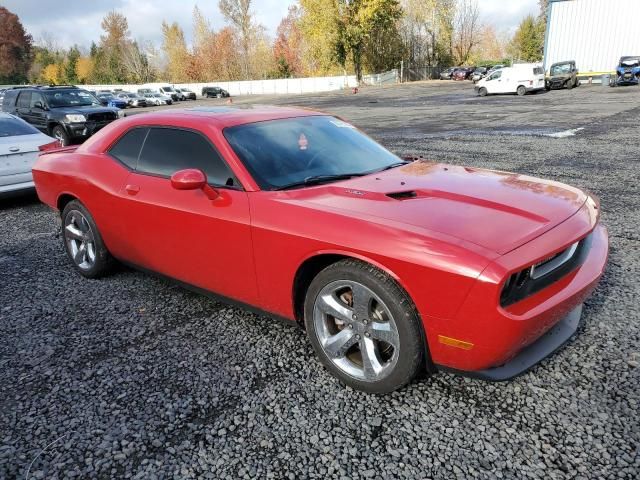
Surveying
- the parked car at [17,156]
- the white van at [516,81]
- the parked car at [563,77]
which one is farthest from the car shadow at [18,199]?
the parked car at [563,77]

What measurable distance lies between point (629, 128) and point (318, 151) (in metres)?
12.0

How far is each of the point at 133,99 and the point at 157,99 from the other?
8.94 ft

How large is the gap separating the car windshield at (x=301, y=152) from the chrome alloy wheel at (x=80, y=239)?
5.89ft

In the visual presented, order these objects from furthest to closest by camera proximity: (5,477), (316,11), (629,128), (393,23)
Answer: (393,23)
(316,11)
(629,128)
(5,477)

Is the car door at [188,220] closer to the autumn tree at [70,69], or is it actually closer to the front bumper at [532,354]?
the front bumper at [532,354]

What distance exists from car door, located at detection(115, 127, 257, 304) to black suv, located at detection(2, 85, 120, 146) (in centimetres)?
1106

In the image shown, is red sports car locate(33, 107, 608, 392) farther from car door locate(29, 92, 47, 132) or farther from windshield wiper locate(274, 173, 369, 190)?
car door locate(29, 92, 47, 132)

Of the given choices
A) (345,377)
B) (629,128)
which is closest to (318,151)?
(345,377)

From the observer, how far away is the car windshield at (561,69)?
3061 cm

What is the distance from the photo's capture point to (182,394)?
2.65 metres

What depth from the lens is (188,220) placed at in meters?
3.18

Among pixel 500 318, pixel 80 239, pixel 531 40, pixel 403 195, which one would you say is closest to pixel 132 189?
pixel 80 239

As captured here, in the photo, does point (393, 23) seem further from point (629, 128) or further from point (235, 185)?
point (235, 185)

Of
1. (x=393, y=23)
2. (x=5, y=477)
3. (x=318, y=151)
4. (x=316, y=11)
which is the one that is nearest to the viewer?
(x=5, y=477)
